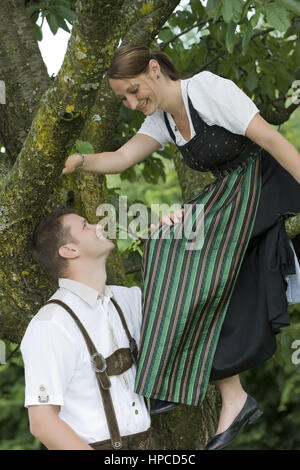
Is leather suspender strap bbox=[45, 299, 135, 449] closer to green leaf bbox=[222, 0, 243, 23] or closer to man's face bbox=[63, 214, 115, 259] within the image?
man's face bbox=[63, 214, 115, 259]

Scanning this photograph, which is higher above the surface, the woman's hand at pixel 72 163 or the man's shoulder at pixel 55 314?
the woman's hand at pixel 72 163

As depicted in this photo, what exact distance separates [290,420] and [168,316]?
224 inches

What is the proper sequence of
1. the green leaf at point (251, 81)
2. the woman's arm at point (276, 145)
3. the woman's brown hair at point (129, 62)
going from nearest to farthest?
the woman's arm at point (276, 145), the woman's brown hair at point (129, 62), the green leaf at point (251, 81)

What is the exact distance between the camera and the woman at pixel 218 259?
305 cm

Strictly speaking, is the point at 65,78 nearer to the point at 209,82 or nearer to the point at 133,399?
the point at 209,82

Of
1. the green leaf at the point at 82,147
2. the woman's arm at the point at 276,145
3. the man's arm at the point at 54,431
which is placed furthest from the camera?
the green leaf at the point at 82,147

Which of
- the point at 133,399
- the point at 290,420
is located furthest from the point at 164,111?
the point at 290,420

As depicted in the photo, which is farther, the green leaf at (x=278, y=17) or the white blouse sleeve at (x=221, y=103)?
the white blouse sleeve at (x=221, y=103)

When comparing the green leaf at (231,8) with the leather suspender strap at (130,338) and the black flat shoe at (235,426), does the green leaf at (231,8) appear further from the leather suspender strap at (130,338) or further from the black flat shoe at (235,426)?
the black flat shoe at (235,426)

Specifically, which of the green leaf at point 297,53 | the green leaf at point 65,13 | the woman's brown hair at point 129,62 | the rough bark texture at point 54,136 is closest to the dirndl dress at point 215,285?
the woman's brown hair at point 129,62

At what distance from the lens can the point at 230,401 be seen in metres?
3.21

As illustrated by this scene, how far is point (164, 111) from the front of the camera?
131 inches
